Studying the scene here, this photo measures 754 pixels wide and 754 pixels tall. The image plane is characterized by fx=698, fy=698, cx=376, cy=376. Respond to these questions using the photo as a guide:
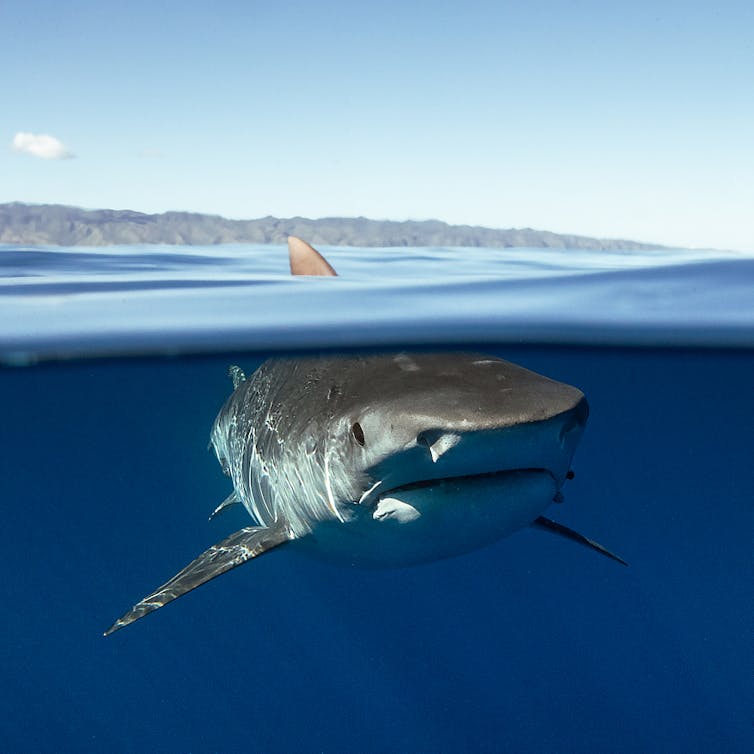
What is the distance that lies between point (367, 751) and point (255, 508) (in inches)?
457

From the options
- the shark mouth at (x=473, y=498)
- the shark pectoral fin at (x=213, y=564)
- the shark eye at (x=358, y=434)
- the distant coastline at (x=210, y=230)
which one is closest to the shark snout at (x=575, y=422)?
the shark mouth at (x=473, y=498)

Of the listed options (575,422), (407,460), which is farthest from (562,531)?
(407,460)

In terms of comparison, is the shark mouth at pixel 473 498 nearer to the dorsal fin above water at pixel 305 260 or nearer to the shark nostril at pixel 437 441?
the shark nostril at pixel 437 441

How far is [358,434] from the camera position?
3205 millimetres

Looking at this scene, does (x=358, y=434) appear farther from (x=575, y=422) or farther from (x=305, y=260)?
(x=305, y=260)

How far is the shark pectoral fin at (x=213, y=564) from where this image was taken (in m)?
4.24

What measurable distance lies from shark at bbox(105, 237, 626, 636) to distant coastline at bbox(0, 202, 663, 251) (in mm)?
5861

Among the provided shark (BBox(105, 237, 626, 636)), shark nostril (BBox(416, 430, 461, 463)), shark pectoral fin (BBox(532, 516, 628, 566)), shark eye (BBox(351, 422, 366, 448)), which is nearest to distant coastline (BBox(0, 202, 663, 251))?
Result: shark (BBox(105, 237, 626, 636))

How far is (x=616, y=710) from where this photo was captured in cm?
1426

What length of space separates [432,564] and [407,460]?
1400cm

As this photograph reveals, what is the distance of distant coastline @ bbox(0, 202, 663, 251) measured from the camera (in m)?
9.15

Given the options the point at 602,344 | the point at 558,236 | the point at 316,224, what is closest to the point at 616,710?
the point at 602,344

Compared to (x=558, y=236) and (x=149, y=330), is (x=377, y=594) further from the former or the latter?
(x=149, y=330)

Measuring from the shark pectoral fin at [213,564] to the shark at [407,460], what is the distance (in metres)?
0.01
